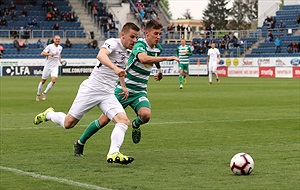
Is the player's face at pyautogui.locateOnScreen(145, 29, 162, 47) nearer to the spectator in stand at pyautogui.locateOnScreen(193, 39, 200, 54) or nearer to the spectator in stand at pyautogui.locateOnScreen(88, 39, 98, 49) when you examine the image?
the spectator in stand at pyautogui.locateOnScreen(88, 39, 98, 49)

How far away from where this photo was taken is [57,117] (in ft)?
36.7

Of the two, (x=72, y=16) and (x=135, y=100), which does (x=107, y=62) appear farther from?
(x=72, y=16)

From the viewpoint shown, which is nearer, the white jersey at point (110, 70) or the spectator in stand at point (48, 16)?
the white jersey at point (110, 70)

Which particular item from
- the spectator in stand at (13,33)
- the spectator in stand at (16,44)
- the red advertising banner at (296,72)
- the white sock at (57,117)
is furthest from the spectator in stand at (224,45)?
the white sock at (57,117)

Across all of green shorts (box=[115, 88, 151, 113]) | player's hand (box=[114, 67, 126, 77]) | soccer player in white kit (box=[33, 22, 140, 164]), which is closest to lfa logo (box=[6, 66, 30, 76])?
green shorts (box=[115, 88, 151, 113])

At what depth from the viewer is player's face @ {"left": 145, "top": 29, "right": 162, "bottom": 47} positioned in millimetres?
11228

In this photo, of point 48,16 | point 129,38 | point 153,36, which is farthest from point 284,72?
point 129,38

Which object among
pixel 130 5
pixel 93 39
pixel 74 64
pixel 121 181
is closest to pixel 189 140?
pixel 121 181

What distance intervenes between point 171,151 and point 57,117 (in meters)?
2.02

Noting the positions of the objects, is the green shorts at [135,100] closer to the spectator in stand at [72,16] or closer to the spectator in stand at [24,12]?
the spectator in stand at [24,12]

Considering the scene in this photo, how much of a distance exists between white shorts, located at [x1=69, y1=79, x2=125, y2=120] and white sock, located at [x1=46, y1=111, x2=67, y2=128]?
16.5 inches

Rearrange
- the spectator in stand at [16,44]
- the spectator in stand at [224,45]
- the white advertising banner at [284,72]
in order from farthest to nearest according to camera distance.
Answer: the spectator in stand at [224,45] → the spectator in stand at [16,44] → the white advertising banner at [284,72]

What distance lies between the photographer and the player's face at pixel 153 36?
11228 millimetres

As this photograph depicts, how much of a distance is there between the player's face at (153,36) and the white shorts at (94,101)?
137 centimetres
